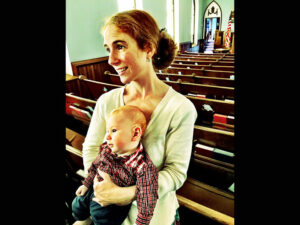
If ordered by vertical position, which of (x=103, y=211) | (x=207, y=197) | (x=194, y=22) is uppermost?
(x=194, y=22)

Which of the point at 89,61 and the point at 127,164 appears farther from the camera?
the point at 89,61

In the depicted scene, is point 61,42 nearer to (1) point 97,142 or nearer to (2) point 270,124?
(2) point 270,124

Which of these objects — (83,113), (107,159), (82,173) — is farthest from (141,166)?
(83,113)

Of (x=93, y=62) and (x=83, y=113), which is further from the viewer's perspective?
(x=93, y=62)

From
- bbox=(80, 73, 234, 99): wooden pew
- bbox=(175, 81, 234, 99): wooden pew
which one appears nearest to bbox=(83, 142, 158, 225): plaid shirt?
bbox=(80, 73, 234, 99): wooden pew

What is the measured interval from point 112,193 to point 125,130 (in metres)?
0.21

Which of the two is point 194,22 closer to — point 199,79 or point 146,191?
point 199,79

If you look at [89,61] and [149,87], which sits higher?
[89,61]

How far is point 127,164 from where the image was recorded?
2.03ft

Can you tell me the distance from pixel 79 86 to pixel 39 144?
357 centimetres

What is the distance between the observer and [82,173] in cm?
115

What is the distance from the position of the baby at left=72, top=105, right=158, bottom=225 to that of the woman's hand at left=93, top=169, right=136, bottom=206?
0.02 m

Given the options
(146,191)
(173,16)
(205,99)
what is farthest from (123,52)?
(173,16)

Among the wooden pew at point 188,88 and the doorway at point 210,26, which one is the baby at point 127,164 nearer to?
the wooden pew at point 188,88
